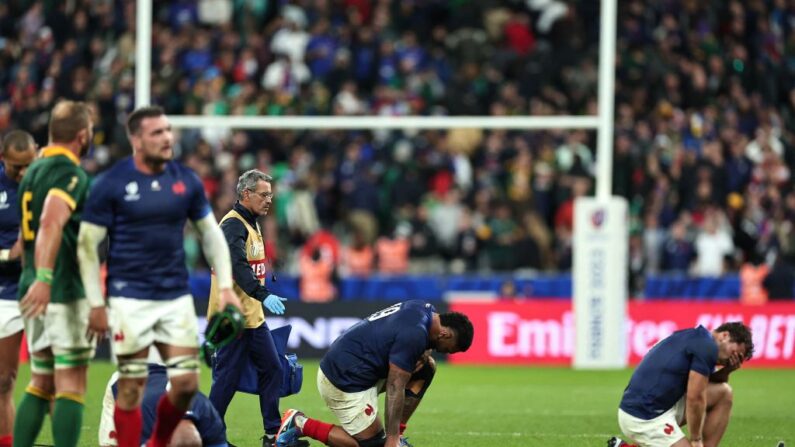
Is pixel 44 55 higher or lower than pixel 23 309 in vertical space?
higher

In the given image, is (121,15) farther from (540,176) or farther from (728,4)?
(728,4)

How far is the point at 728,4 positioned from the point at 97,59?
11.5 meters

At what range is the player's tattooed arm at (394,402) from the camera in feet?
30.6

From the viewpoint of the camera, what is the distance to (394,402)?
30.8ft

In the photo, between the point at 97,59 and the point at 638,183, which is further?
→ the point at 97,59

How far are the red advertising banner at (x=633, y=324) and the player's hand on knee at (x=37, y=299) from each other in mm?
11661

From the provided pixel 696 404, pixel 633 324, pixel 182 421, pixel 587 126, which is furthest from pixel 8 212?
pixel 633 324

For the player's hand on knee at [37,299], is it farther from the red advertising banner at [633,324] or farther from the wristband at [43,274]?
the red advertising banner at [633,324]

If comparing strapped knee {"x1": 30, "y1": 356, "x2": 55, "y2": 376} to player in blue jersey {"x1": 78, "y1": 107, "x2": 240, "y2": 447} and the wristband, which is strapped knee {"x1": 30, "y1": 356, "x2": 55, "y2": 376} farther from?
the wristband

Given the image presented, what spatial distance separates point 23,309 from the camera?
7988 mm

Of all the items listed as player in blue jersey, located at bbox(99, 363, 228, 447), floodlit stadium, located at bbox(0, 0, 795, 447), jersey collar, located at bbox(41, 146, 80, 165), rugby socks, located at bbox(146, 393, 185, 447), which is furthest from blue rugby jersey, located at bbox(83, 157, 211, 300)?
floodlit stadium, located at bbox(0, 0, 795, 447)

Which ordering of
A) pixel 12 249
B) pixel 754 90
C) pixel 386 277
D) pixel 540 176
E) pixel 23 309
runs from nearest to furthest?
1. pixel 23 309
2. pixel 12 249
3. pixel 386 277
4. pixel 540 176
5. pixel 754 90

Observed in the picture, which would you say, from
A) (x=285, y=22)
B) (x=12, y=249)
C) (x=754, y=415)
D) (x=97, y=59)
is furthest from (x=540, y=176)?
(x=12, y=249)

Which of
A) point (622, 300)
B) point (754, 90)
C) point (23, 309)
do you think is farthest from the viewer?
point (754, 90)
